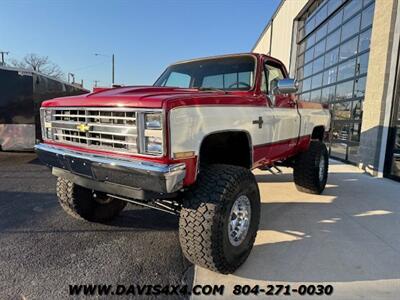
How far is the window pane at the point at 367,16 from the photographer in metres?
7.94

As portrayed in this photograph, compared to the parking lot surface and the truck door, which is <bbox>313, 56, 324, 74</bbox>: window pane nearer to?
the parking lot surface

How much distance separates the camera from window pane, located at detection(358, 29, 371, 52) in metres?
8.06

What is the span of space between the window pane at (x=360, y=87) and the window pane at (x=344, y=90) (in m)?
0.30

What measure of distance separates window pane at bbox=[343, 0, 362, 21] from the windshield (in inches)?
267

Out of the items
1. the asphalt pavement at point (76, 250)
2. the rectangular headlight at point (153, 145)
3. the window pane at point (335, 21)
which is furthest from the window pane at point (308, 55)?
the rectangular headlight at point (153, 145)

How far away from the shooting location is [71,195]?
3.65 metres

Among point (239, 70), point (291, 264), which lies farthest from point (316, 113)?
point (291, 264)

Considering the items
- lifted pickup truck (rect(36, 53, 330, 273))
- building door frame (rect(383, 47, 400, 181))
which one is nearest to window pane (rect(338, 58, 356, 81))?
building door frame (rect(383, 47, 400, 181))

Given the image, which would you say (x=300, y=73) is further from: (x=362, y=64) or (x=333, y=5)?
(x=362, y=64)

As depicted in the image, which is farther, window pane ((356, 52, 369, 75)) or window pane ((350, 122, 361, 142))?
window pane ((350, 122, 361, 142))

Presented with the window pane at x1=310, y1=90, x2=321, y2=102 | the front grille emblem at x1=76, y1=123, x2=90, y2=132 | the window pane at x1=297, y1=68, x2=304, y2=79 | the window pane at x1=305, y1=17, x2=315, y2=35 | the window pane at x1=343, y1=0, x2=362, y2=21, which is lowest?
the front grille emblem at x1=76, y1=123, x2=90, y2=132

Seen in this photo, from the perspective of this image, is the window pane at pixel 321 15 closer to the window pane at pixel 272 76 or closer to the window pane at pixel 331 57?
the window pane at pixel 331 57

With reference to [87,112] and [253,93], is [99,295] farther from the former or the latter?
[253,93]

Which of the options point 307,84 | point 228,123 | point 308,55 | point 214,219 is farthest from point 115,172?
point 308,55
